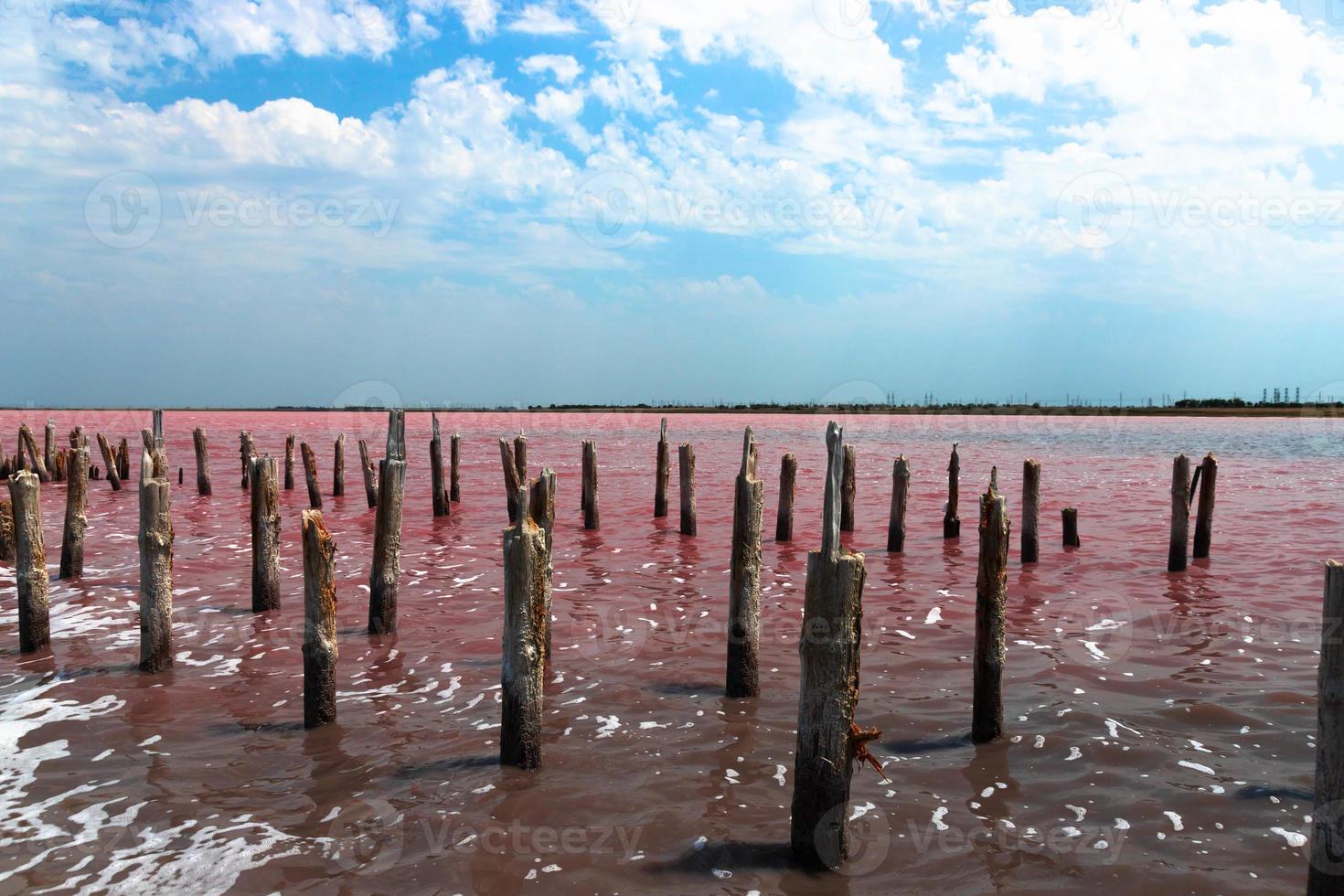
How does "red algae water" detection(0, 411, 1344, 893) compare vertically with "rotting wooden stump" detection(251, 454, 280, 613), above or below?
below

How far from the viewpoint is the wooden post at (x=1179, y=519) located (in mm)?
13305

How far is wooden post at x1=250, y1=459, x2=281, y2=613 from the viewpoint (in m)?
10.1

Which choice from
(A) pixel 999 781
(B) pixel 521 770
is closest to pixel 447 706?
(B) pixel 521 770

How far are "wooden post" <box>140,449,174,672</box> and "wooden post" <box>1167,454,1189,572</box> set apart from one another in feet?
42.3

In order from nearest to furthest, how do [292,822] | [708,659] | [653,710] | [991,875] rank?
[991,875]
[292,822]
[653,710]
[708,659]

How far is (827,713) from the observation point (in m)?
5.22

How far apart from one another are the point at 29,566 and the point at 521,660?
232 inches

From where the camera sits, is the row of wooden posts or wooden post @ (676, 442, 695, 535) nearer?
the row of wooden posts

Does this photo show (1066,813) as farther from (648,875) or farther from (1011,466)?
(1011,466)

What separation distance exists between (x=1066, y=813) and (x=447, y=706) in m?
4.76

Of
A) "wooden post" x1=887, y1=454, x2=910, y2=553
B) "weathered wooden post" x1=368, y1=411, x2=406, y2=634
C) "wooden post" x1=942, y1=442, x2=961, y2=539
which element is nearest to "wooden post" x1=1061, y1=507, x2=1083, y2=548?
"wooden post" x1=942, y1=442, x2=961, y2=539

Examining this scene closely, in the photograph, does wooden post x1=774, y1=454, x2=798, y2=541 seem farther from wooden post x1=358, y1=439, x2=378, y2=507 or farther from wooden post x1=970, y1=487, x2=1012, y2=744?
wooden post x1=358, y1=439, x2=378, y2=507

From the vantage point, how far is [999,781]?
20.1 feet

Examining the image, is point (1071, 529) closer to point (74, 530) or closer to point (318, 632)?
point (318, 632)
